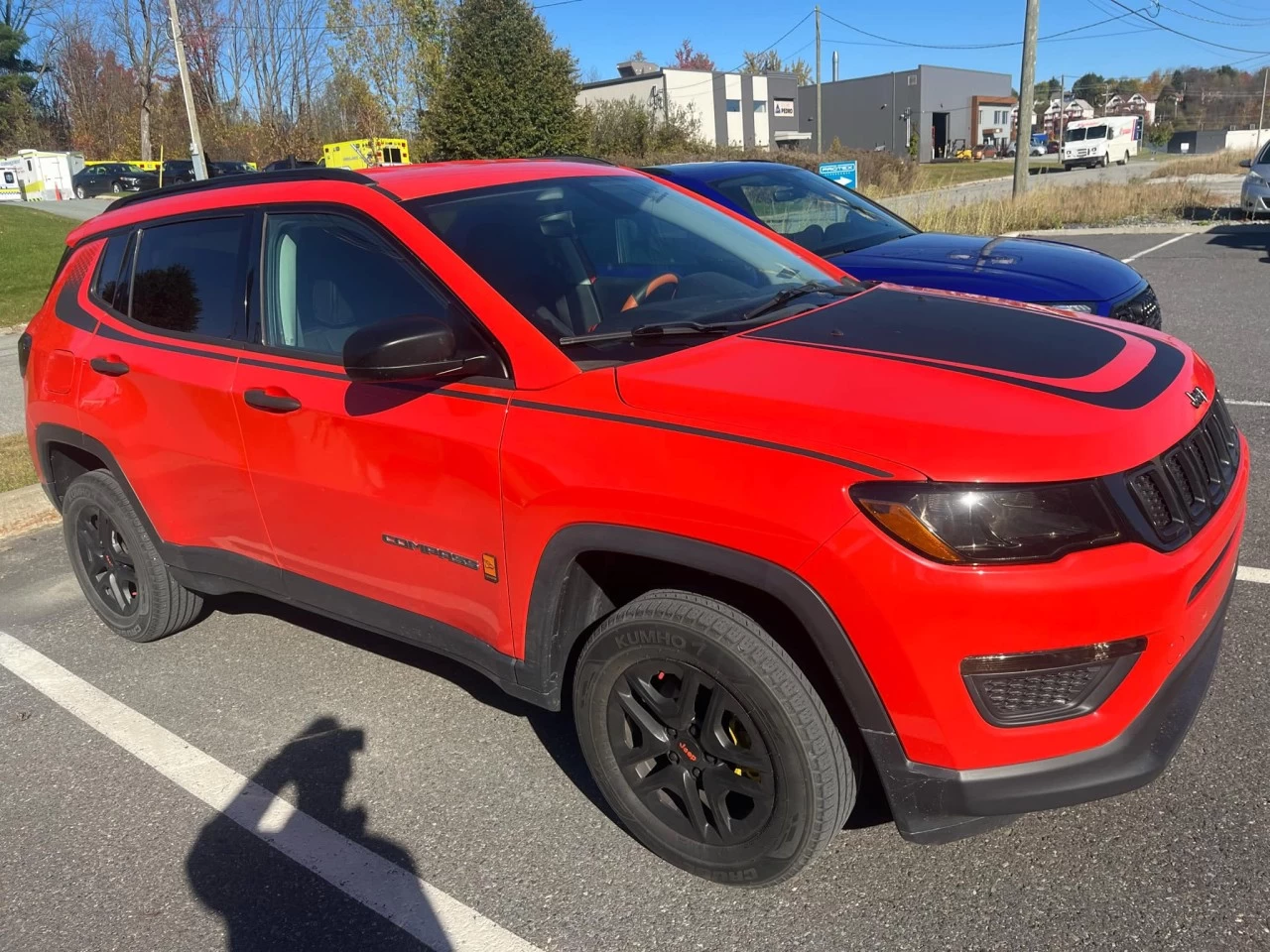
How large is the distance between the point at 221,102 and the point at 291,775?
190ft

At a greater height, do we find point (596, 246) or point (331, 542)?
point (596, 246)

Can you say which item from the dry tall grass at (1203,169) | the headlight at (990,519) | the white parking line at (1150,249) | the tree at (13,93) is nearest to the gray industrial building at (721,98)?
the dry tall grass at (1203,169)

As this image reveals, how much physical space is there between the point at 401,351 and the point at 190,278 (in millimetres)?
1589

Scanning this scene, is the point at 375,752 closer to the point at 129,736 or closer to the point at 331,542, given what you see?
the point at 331,542

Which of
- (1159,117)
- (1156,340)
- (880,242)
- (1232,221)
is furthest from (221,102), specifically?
(1159,117)

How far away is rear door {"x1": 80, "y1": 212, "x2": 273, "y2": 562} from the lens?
346 cm

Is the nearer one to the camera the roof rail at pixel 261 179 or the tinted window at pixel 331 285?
the tinted window at pixel 331 285

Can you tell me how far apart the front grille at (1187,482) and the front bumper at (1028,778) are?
1.03 ft

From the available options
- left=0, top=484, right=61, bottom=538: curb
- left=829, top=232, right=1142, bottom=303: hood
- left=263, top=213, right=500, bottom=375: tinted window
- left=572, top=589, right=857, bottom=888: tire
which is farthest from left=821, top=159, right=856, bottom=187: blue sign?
left=572, top=589, right=857, bottom=888: tire

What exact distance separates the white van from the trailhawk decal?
186 feet

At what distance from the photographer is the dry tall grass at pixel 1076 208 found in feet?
52.8

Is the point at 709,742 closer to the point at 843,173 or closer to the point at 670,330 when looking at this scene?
the point at 670,330

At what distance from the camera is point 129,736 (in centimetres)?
358

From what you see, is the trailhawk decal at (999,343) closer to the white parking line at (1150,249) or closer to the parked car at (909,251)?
the parked car at (909,251)
